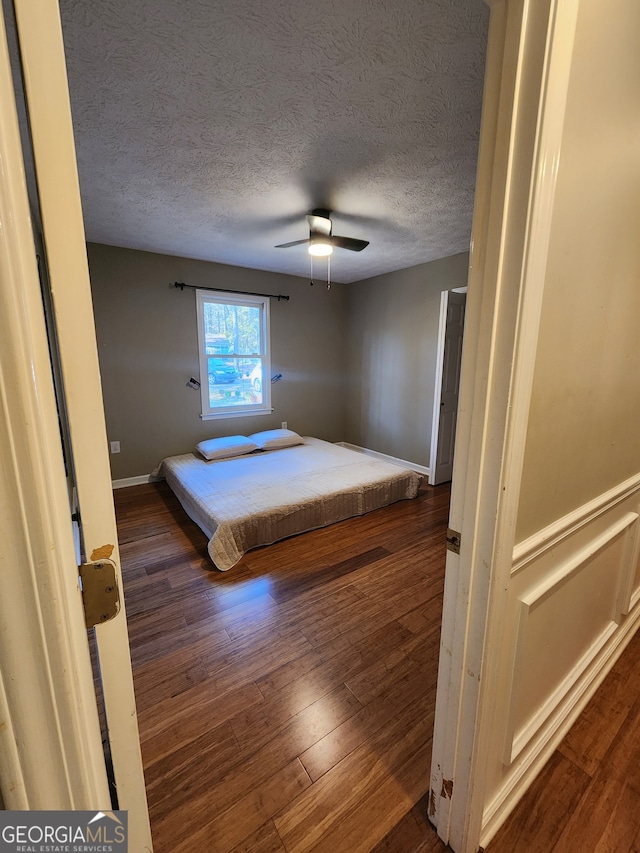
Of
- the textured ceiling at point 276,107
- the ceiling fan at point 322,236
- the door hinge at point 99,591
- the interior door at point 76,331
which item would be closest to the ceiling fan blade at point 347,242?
the ceiling fan at point 322,236

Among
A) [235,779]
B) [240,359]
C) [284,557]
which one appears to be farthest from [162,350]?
[235,779]

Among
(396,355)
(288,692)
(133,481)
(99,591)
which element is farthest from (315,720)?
(396,355)

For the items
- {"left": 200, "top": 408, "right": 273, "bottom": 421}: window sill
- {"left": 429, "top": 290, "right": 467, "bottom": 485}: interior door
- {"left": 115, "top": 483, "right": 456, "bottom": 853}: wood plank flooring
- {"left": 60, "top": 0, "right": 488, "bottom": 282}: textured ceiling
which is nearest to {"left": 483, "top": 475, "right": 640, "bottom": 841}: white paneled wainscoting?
{"left": 115, "top": 483, "right": 456, "bottom": 853}: wood plank flooring

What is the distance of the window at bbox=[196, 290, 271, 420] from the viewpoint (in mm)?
4027

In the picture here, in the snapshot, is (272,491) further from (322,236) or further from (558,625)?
(558,625)

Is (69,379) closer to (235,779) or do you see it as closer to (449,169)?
(235,779)

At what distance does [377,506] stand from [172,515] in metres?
1.84

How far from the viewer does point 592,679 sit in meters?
1.47

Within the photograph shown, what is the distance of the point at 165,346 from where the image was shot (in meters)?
3.79

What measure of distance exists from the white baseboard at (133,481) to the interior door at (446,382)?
3.12 meters

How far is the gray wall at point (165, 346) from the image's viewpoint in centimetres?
348

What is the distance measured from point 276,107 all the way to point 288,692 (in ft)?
8.14

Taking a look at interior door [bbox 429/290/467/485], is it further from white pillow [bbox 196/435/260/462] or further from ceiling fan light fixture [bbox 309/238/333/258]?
white pillow [bbox 196/435/260/462]

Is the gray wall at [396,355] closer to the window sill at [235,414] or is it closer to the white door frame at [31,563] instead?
the window sill at [235,414]
